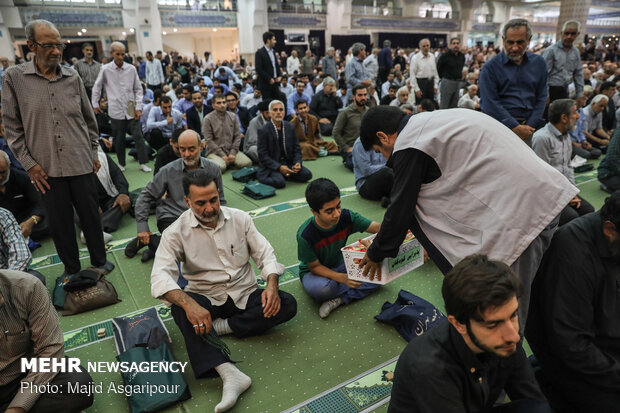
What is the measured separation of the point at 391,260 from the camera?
78.6 inches

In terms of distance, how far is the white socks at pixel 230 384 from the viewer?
6.13 feet

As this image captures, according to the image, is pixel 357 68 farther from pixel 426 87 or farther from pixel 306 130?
pixel 306 130

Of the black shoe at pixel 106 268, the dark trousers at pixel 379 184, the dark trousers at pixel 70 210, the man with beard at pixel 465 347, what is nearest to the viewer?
the man with beard at pixel 465 347

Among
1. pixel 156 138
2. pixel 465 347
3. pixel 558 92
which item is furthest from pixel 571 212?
pixel 156 138

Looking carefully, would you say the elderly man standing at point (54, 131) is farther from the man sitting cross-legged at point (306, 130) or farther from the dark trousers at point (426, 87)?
the dark trousers at point (426, 87)

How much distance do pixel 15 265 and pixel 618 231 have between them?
2.94 meters

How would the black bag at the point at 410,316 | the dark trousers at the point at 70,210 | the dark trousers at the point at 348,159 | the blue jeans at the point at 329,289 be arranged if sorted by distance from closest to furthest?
the black bag at the point at 410,316 < the blue jeans at the point at 329,289 < the dark trousers at the point at 70,210 < the dark trousers at the point at 348,159

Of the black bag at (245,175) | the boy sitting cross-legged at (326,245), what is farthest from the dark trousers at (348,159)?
the boy sitting cross-legged at (326,245)

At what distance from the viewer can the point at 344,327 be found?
2.48m

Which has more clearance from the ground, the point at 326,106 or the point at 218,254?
A: the point at 326,106

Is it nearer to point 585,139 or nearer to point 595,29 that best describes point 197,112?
point 585,139

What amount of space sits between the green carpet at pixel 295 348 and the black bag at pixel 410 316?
6 centimetres

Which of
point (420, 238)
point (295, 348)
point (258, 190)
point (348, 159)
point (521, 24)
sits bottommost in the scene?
point (295, 348)

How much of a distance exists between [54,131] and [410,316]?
2378 millimetres
